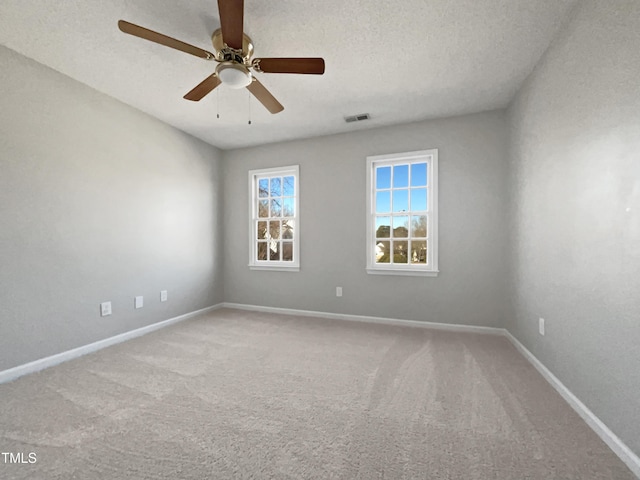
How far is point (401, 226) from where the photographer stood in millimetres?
3605

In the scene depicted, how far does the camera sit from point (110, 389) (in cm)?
196

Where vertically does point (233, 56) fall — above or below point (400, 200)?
above

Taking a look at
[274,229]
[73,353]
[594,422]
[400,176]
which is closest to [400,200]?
[400,176]

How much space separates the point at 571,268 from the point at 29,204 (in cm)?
414

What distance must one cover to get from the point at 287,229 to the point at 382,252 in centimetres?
150

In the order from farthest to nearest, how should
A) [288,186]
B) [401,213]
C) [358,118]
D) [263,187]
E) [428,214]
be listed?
[263,187], [288,186], [401,213], [428,214], [358,118]

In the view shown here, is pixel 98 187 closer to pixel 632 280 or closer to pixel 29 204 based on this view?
pixel 29 204

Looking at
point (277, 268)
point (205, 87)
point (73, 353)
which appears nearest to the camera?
point (205, 87)

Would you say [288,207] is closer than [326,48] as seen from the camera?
No

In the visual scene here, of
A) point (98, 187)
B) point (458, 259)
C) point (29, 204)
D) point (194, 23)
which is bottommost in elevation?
point (458, 259)

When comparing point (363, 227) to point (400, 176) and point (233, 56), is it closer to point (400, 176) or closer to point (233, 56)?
point (400, 176)

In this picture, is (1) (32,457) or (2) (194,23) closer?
(1) (32,457)

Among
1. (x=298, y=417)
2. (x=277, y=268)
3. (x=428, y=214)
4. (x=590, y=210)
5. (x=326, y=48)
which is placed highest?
(x=326, y=48)

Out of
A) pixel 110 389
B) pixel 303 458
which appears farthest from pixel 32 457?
pixel 303 458
